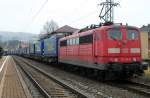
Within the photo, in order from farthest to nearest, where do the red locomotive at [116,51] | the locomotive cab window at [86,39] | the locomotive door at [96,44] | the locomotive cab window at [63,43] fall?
1. the locomotive cab window at [63,43]
2. the locomotive cab window at [86,39]
3. the locomotive door at [96,44]
4. the red locomotive at [116,51]

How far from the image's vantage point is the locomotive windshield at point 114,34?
58.2ft

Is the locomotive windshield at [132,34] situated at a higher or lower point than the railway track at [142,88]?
higher

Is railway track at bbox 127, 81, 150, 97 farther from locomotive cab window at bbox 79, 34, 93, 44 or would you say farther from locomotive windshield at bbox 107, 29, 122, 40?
locomotive cab window at bbox 79, 34, 93, 44

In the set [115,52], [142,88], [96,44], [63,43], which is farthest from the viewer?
[63,43]

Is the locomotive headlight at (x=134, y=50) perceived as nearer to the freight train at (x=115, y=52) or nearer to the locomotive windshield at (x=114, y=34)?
the freight train at (x=115, y=52)

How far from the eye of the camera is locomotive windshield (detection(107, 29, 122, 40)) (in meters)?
17.8

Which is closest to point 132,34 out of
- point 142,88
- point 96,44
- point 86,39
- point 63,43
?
point 96,44

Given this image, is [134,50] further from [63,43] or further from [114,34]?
[63,43]

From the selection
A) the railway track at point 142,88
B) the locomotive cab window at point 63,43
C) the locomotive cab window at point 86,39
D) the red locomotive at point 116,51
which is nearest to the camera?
the railway track at point 142,88

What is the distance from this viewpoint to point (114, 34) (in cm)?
1783

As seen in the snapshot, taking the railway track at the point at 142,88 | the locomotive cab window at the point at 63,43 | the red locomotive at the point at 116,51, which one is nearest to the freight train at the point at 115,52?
the red locomotive at the point at 116,51

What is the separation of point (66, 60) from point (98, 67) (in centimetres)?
877

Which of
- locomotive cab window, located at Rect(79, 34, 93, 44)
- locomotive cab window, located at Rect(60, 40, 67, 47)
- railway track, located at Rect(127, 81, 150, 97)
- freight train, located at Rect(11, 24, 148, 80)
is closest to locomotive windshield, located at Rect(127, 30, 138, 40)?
freight train, located at Rect(11, 24, 148, 80)

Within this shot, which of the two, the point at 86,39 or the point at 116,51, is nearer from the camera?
the point at 116,51
